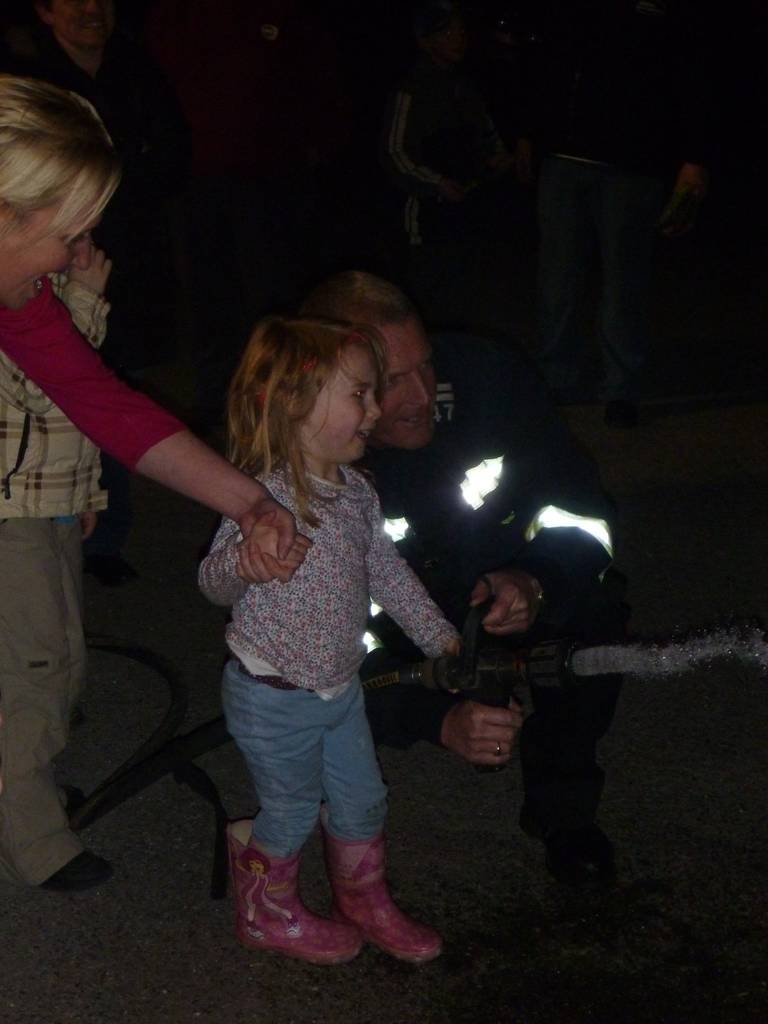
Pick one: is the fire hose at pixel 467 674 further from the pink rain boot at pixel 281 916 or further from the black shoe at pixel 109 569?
the black shoe at pixel 109 569

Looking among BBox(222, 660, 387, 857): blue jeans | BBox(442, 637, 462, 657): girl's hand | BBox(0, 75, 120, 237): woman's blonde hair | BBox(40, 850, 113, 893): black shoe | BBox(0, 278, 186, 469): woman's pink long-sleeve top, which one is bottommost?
BBox(40, 850, 113, 893): black shoe

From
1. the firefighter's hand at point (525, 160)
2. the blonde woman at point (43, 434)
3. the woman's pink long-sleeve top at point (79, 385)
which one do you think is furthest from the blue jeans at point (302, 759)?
the firefighter's hand at point (525, 160)

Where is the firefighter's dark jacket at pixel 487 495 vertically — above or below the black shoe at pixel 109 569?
above

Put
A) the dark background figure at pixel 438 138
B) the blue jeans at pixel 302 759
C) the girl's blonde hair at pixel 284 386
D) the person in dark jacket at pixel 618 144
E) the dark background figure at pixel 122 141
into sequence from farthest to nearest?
the dark background figure at pixel 438 138, the person in dark jacket at pixel 618 144, the dark background figure at pixel 122 141, the blue jeans at pixel 302 759, the girl's blonde hair at pixel 284 386

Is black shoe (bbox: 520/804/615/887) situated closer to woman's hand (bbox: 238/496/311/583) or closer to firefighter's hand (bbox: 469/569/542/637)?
firefighter's hand (bbox: 469/569/542/637)

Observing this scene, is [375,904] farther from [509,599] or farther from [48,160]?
[48,160]

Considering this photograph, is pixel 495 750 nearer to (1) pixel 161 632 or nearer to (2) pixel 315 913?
(2) pixel 315 913

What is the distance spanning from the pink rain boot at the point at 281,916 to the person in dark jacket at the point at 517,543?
451 mm

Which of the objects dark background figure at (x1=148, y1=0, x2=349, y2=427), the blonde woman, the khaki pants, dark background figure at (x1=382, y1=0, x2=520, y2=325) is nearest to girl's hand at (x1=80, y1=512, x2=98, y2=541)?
the khaki pants

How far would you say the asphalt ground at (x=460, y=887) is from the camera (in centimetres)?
291

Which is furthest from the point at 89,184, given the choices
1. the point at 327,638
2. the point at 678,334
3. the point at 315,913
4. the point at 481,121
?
the point at 678,334

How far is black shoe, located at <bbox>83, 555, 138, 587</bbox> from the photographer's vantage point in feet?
16.5

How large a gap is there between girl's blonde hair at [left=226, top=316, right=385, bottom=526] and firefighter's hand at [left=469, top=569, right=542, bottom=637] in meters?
0.49

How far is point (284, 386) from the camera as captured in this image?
8.91ft
